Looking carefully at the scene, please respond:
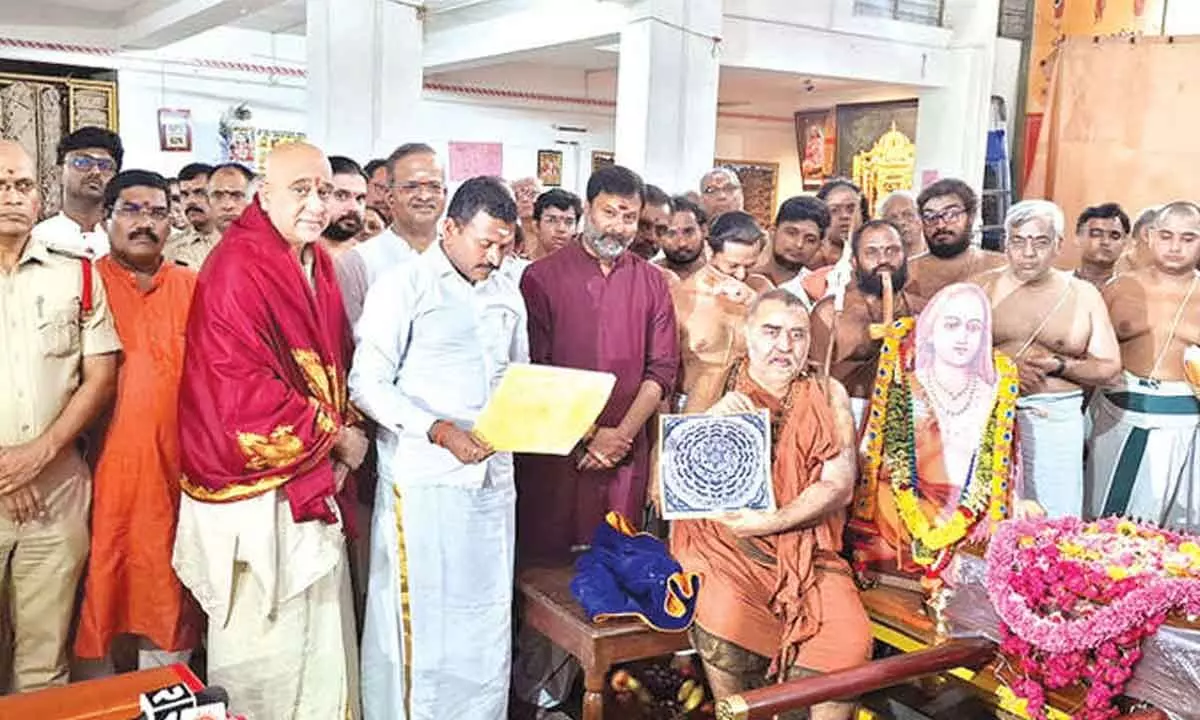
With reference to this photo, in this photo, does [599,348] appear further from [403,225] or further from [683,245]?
[683,245]

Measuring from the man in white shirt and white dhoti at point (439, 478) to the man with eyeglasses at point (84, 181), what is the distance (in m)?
1.65

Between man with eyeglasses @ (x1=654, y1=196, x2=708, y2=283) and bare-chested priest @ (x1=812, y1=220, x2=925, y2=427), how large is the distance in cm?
83

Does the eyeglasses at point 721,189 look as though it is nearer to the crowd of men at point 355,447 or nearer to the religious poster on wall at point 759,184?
the crowd of men at point 355,447

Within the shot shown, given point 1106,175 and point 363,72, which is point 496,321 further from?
point 1106,175

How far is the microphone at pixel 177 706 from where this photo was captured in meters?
2.11

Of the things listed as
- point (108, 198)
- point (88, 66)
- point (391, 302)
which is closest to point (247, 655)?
point (391, 302)

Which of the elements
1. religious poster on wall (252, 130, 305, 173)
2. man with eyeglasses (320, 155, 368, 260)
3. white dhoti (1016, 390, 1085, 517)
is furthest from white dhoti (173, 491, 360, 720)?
religious poster on wall (252, 130, 305, 173)

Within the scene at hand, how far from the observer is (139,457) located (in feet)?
9.84

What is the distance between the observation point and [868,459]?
131 inches

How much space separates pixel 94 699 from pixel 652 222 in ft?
9.99

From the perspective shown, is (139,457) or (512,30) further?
(512,30)

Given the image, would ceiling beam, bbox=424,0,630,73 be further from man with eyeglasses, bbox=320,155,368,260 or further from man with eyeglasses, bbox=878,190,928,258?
man with eyeglasses, bbox=320,155,368,260

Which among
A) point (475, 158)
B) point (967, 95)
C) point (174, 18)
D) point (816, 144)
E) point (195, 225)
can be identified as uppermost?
point (174, 18)

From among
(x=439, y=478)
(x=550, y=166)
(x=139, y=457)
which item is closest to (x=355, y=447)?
(x=439, y=478)
